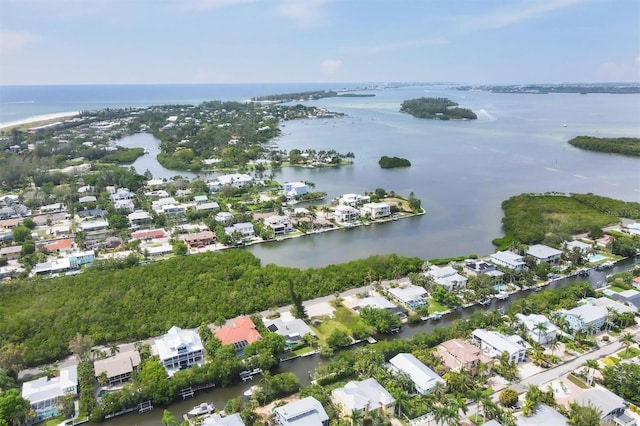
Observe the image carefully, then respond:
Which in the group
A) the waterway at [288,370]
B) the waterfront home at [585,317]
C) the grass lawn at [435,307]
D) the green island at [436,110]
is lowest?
the waterway at [288,370]

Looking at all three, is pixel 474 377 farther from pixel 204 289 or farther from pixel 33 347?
pixel 33 347

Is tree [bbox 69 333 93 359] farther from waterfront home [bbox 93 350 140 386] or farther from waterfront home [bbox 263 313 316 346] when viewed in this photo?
waterfront home [bbox 263 313 316 346]

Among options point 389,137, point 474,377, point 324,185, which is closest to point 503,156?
point 389,137

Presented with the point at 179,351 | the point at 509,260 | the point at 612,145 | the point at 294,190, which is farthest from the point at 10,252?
the point at 612,145

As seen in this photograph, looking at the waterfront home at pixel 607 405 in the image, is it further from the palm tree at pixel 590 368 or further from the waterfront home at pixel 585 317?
the waterfront home at pixel 585 317

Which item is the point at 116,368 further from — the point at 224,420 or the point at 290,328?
the point at 290,328

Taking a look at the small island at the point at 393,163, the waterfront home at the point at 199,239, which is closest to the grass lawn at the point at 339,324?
the waterfront home at the point at 199,239
